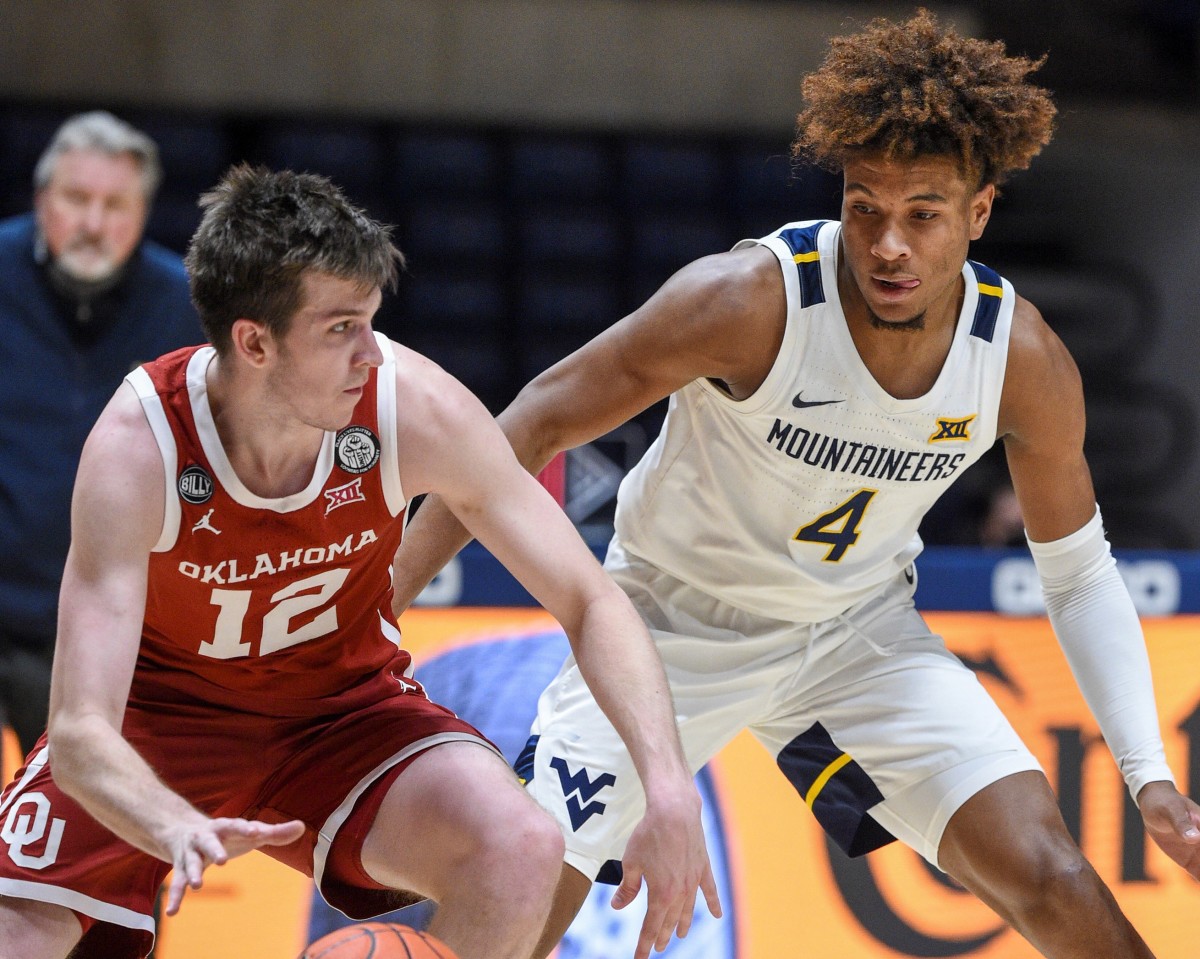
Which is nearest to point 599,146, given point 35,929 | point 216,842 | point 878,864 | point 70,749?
point 878,864

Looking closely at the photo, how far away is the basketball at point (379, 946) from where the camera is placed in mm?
2518

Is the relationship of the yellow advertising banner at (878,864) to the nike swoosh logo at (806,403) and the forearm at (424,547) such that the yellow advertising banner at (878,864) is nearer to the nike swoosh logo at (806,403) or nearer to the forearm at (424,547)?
the forearm at (424,547)

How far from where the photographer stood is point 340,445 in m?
2.90

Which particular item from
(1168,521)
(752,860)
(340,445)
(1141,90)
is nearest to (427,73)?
(1141,90)

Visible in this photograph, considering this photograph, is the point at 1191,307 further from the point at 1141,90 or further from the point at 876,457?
the point at 876,457

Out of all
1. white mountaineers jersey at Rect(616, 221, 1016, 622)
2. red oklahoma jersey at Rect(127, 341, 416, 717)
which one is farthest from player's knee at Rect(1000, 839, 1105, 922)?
red oklahoma jersey at Rect(127, 341, 416, 717)

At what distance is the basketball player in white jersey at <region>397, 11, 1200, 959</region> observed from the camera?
10.3 feet

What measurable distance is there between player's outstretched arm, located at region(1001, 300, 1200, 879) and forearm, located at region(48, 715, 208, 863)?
1912 millimetres

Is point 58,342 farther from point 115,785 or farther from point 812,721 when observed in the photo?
point 812,721

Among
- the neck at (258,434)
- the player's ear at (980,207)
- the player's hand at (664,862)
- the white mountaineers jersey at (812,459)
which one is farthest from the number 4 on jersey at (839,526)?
the neck at (258,434)

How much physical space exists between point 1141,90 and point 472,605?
6.80 meters

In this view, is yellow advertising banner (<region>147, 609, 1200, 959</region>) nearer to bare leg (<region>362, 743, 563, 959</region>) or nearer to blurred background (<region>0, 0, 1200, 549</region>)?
bare leg (<region>362, 743, 563, 959</region>)

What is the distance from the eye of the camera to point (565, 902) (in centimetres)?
330

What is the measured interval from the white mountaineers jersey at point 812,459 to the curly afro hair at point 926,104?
243mm
